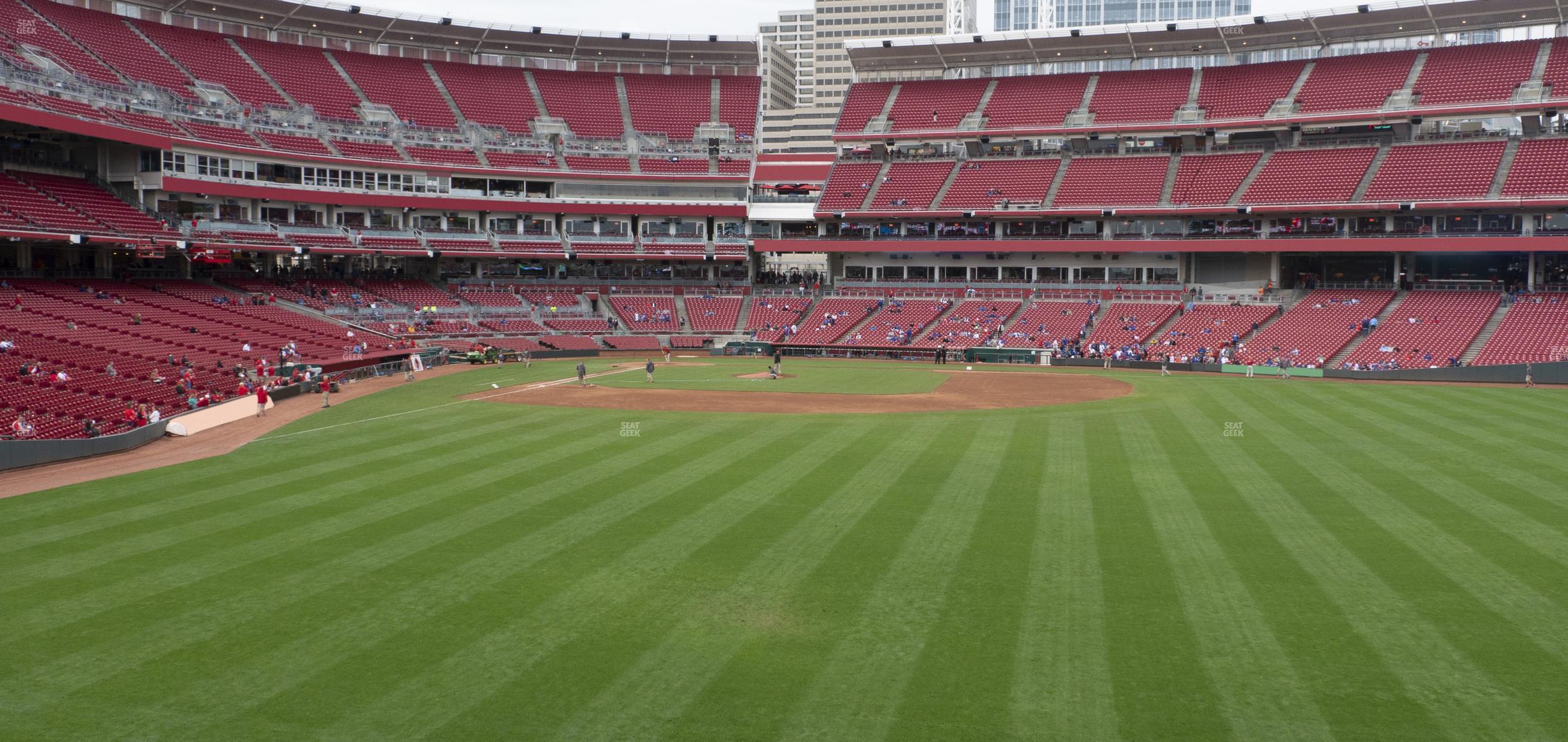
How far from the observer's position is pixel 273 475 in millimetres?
21625

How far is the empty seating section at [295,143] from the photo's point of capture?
6406 centimetres

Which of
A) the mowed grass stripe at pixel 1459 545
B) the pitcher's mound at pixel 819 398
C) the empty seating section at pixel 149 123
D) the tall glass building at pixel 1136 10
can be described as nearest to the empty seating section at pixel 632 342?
the pitcher's mound at pixel 819 398

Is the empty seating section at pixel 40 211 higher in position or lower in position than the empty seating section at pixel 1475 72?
lower

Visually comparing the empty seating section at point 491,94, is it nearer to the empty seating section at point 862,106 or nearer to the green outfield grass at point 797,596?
the empty seating section at point 862,106

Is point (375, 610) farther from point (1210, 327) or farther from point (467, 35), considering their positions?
point (467, 35)

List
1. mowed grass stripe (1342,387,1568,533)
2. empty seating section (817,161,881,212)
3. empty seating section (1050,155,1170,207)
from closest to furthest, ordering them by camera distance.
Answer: mowed grass stripe (1342,387,1568,533) → empty seating section (1050,155,1170,207) → empty seating section (817,161,881,212)

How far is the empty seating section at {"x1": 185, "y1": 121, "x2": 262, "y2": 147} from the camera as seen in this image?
5900 cm

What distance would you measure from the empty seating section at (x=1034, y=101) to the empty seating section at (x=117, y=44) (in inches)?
2321

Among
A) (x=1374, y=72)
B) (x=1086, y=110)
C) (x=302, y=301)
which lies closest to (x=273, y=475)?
(x=302, y=301)

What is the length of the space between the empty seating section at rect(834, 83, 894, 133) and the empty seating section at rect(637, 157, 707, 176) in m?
12.0

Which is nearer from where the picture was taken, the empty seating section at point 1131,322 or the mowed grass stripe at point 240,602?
the mowed grass stripe at point 240,602

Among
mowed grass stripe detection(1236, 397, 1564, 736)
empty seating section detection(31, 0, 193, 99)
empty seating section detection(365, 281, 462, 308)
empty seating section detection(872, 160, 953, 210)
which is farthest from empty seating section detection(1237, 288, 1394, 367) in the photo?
empty seating section detection(31, 0, 193, 99)

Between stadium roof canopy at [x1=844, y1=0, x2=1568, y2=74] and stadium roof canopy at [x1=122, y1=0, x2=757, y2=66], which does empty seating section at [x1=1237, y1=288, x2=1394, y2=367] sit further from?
stadium roof canopy at [x1=122, y1=0, x2=757, y2=66]

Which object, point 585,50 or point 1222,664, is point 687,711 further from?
A: point 585,50
